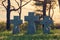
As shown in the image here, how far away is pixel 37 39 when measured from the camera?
9.81 m

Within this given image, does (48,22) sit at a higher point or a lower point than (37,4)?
lower

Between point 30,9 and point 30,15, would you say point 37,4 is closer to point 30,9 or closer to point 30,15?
point 30,9

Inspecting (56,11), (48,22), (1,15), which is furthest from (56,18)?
(48,22)

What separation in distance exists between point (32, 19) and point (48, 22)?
750 millimetres

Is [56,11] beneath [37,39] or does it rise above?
above

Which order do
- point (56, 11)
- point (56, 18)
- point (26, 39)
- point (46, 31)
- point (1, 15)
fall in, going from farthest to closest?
point (56, 11) < point (56, 18) < point (1, 15) < point (46, 31) < point (26, 39)

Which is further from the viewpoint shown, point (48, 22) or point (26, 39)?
point (48, 22)

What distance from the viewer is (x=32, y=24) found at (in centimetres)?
1280

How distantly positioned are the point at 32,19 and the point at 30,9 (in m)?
14.2

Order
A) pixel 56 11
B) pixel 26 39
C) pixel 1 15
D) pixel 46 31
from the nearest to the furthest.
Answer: pixel 26 39 → pixel 46 31 → pixel 1 15 → pixel 56 11

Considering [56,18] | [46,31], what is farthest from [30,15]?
[56,18]

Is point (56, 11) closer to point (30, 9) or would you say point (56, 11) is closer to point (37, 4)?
point (30, 9)

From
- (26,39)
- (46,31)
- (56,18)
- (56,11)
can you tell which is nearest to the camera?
(26,39)

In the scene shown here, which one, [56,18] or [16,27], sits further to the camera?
[56,18]
